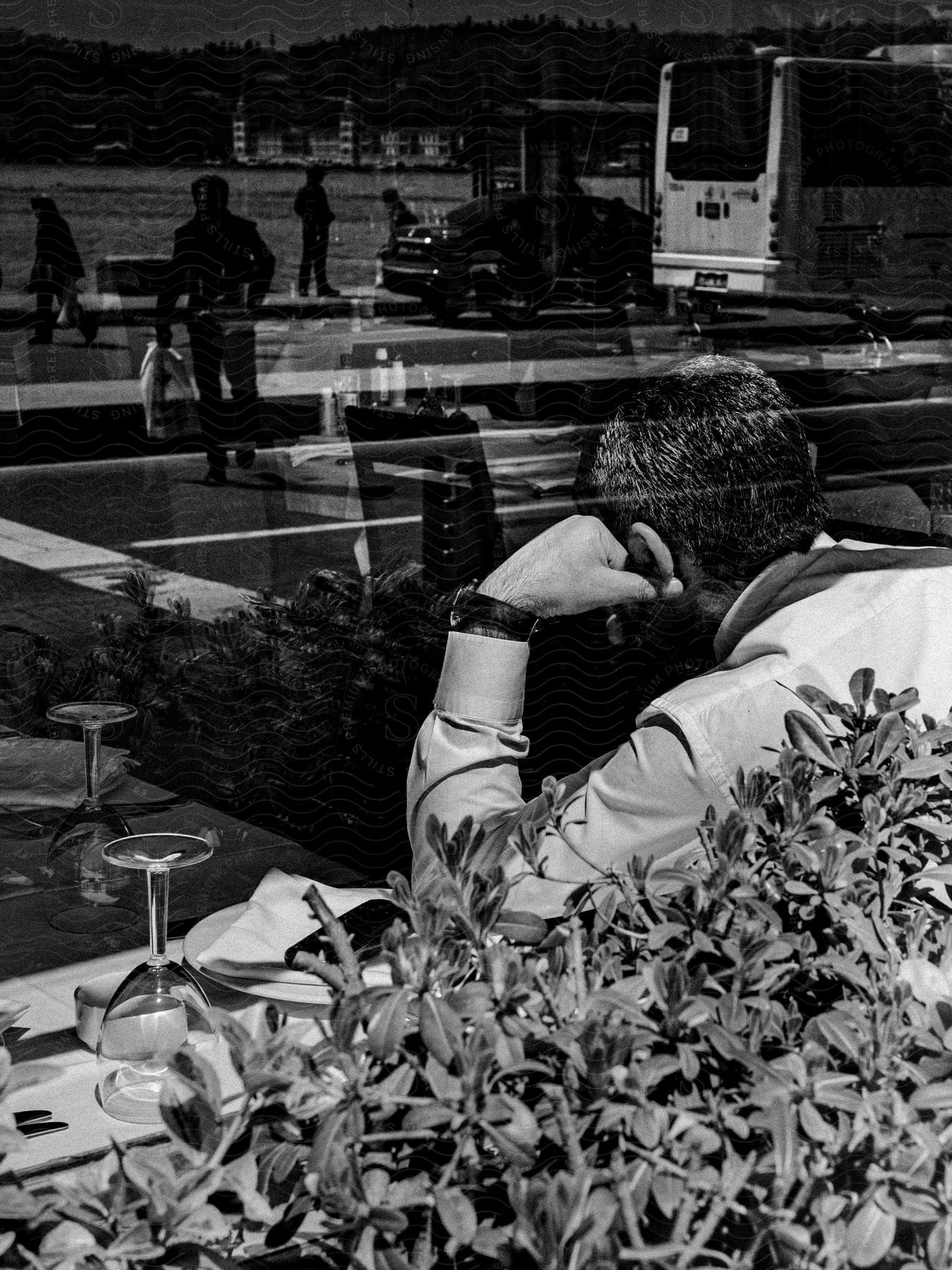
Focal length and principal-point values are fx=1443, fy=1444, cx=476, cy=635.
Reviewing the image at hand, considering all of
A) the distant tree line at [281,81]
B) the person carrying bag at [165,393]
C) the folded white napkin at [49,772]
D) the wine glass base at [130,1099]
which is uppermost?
the distant tree line at [281,81]

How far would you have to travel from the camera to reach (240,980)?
835 millimetres

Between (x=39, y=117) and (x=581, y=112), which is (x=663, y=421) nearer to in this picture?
(x=39, y=117)

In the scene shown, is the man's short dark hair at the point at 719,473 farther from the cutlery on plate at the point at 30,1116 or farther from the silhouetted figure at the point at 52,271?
A: the silhouetted figure at the point at 52,271

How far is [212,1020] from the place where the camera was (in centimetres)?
41

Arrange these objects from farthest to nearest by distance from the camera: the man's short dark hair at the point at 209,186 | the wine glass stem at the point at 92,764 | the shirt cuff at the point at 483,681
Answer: the man's short dark hair at the point at 209,186, the wine glass stem at the point at 92,764, the shirt cuff at the point at 483,681

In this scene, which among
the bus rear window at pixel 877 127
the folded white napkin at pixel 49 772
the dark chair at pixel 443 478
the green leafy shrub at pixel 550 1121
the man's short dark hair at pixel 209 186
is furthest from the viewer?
the bus rear window at pixel 877 127

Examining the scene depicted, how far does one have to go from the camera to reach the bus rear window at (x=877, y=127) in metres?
2.48

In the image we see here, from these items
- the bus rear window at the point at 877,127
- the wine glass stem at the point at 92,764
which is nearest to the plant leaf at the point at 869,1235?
the wine glass stem at the point at 92,764

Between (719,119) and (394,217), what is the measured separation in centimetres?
89

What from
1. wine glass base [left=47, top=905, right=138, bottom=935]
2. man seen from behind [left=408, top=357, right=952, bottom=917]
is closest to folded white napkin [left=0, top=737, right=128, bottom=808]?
wine glass base [left=47, top=905, right=138, bottom=935]

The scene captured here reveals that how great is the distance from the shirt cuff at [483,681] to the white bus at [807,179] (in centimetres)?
138

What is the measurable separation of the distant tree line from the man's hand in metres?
0.76

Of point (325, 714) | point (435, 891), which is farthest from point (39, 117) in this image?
point (435, 891)

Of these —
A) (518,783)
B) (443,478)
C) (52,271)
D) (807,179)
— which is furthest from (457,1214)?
(807,179)
